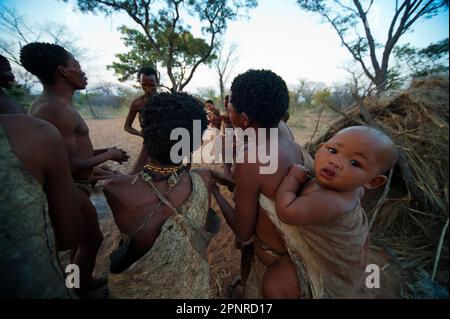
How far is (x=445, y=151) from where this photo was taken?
2521mm

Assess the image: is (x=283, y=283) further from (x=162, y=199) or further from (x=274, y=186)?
(x=162, y=199)

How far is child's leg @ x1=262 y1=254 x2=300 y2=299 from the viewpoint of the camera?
1.28 meters

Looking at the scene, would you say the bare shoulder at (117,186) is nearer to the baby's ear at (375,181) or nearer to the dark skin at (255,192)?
the dark skin at (255,192)

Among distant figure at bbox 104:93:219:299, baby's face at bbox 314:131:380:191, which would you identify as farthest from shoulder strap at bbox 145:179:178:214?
baby's face at bbox 314:131:380:191

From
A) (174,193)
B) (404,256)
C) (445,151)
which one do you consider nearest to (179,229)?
(174,193)

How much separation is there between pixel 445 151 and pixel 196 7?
9.61 meters

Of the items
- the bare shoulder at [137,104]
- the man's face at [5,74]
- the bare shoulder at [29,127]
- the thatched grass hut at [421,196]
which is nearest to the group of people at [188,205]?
the bare shoulder at [29,127]

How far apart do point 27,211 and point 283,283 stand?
1360 millimetres

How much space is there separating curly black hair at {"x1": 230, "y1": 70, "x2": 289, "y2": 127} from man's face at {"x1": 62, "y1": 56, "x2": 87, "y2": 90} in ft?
5.36

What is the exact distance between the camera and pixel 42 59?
6.14ft

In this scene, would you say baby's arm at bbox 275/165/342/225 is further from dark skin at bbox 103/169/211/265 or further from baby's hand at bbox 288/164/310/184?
dark skin at bbox 103/169/211/265

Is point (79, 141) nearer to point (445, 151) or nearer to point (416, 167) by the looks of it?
point (416, 167)

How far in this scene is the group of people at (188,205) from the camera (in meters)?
0.92

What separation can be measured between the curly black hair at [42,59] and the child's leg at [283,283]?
2.41 m
